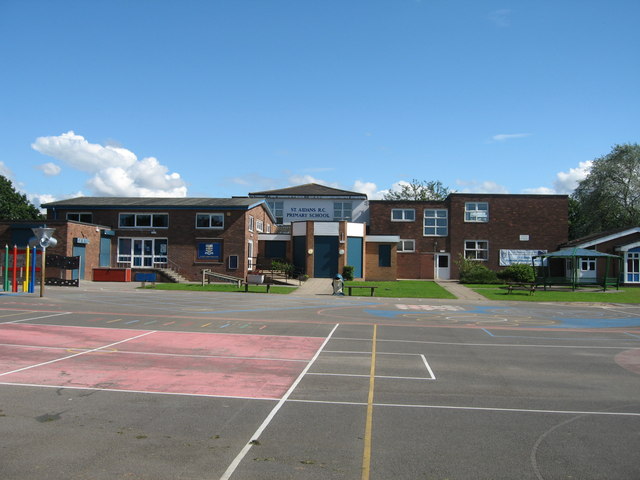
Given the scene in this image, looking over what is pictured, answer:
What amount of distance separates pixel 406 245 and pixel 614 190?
84.7 feet

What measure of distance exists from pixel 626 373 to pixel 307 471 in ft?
29.7

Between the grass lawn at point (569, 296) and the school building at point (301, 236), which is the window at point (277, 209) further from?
the grass lawn at point (569, 296)

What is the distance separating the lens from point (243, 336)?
15953mm

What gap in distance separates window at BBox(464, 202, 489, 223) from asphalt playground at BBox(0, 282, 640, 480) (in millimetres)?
31831

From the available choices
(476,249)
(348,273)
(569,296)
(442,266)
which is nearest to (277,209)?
(348,273)

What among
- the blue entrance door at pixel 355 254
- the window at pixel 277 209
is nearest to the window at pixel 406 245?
the blue entrance door at pixel 355 254

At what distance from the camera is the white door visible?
5078cm

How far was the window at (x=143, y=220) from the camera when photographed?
43062mm

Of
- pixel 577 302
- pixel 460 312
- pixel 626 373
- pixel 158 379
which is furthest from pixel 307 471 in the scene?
pixel 577 302

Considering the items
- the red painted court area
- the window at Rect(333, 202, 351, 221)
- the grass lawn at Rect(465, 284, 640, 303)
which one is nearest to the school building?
the window at Rect(333, 202, 351, 221)

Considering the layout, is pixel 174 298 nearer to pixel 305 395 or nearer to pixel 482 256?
pixel 305 395

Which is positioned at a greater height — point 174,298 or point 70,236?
point 70,236

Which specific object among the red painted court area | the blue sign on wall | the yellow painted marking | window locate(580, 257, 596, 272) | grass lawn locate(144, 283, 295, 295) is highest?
the blue sign on wall

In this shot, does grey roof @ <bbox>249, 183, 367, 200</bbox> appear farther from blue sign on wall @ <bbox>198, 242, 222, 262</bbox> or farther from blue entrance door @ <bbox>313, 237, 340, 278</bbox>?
blue sign on wall @ <bbox>198, 242, 222, 262</bbox>
